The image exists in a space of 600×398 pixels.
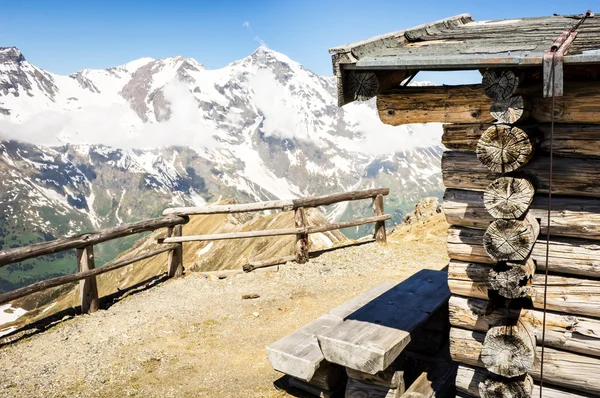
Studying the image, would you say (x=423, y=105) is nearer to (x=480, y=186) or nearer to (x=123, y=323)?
(x=480, y=186)

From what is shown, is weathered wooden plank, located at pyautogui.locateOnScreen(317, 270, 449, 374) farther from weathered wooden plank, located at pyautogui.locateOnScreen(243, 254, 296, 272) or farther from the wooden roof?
weathered wooden plank, located at pyautogui.locateOnScreen(243, 254, 296, 272)

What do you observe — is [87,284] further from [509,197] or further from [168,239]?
[509,197]

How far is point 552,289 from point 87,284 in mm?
8485

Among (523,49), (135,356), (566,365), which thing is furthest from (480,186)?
(135,356)

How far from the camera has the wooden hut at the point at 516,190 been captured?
13.4ft

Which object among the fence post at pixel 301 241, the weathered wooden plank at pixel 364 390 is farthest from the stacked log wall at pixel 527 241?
the fence post at pixel 301 241

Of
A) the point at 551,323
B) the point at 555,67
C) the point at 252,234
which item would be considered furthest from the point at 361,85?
the point at 252,234

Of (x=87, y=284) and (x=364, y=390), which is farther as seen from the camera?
(x=87, y=284)

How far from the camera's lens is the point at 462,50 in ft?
14.1

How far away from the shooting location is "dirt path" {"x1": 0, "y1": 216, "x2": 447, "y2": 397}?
22.7 ft

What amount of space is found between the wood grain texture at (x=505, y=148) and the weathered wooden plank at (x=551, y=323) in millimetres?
Answer: 1445

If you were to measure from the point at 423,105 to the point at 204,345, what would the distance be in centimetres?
573

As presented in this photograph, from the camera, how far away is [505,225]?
4.20 meters

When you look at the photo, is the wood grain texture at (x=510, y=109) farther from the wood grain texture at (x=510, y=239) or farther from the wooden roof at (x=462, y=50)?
the wood grain texture at (x=510, y=239)
